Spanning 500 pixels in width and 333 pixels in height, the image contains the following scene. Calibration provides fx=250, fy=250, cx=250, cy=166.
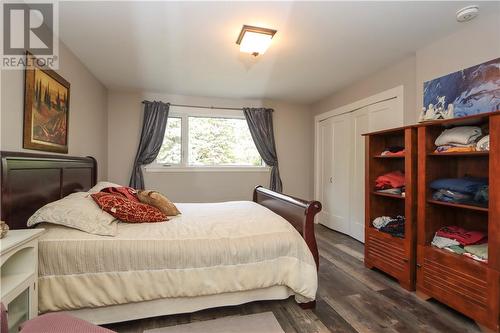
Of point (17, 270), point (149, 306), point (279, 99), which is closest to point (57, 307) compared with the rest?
point (17, 270)

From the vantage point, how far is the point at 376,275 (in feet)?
8.59

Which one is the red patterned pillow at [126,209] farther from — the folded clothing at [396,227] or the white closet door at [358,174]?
the white closet door at [358,174]

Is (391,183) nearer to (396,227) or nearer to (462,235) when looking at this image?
(396,227)

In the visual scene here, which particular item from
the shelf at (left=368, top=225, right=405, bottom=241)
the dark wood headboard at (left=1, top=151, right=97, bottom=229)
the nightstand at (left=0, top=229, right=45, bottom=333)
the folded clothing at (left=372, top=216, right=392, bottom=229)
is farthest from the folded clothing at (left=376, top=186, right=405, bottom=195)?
the dark wood headboard at (left=1, top=151, right=97, bottom=229)

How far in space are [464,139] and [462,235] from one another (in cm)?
78

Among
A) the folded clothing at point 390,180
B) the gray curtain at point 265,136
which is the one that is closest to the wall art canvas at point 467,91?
the folded clothing at point 390,180

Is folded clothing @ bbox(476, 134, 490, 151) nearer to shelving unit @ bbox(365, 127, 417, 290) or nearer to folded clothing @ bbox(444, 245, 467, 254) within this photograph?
shelving unit @ bbox(365, 127, 417, 290)

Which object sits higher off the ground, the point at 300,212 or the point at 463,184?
the point at 463,184

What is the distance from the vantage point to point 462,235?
204cm

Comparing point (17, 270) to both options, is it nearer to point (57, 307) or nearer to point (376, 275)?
point (57, 307)

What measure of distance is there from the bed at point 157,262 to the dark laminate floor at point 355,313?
0.11 meters

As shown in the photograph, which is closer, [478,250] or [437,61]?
[478,250]

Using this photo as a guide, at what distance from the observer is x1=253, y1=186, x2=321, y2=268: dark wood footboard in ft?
6.71

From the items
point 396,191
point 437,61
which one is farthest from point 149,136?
point 437,61
